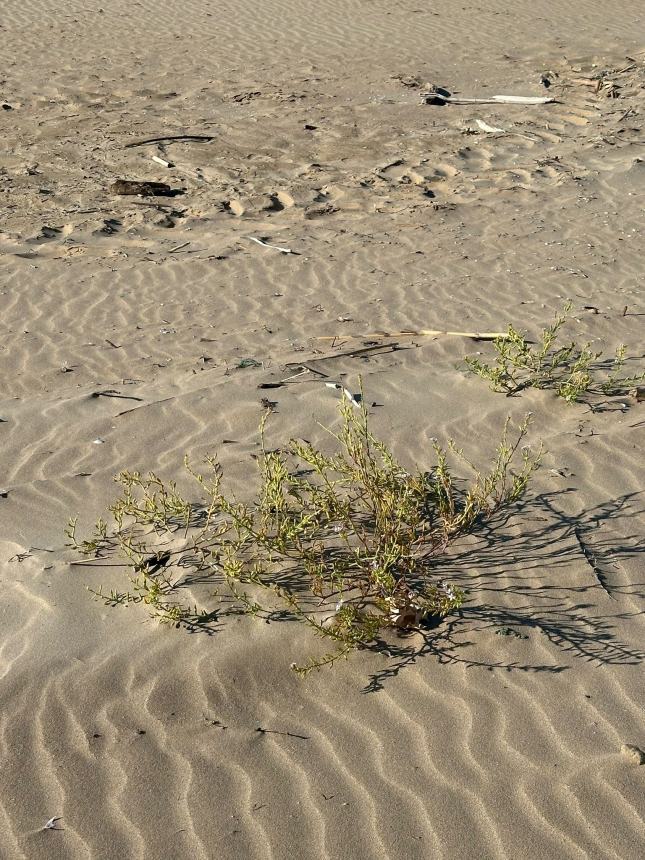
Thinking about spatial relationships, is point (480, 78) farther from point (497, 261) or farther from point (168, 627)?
point (168, 627)

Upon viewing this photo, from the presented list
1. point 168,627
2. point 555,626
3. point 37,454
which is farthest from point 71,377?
point 555,626

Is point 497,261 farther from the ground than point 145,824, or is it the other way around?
point 145,824

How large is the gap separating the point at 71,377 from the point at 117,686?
3211 mm

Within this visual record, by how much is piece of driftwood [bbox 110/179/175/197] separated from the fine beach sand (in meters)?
0.20

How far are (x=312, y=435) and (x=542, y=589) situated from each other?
173cm

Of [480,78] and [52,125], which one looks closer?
[52,125]

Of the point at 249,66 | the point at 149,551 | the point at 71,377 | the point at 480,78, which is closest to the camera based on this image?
the point at 149,551

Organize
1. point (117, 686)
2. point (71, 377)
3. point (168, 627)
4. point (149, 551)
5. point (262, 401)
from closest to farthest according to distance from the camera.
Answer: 1. point (117, 686)
2. point (168, 627)
3. point (149, 551)
4. point (262, 401)
5. point (71, 377)

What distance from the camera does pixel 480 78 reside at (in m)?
14.8

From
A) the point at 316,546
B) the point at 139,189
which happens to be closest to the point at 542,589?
the point at 316,546

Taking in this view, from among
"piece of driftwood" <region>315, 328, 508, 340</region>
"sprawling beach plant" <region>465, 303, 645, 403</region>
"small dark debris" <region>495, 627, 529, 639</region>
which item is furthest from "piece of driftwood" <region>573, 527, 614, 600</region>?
"piece of driftwood" <region>315, 328, 508, 340</region>

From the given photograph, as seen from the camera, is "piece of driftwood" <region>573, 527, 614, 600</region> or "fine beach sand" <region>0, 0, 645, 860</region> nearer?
"fine beach sand" <region>0, 0, 645, 860</region>

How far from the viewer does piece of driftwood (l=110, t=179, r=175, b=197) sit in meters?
9.69

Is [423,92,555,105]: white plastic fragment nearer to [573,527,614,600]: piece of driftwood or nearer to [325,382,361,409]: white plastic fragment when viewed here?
[325,382,361,409]: white plastic fragment
